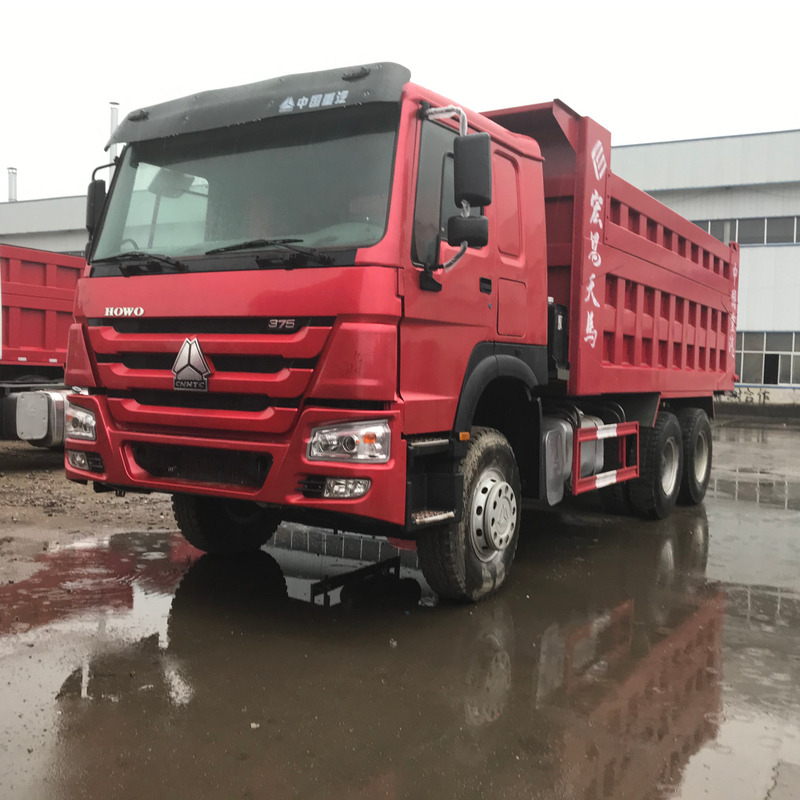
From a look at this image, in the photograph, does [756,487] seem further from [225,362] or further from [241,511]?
[225,362]

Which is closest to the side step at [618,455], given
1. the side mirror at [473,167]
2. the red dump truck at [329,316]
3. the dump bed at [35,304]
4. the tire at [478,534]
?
the red dump truck at [329,316]

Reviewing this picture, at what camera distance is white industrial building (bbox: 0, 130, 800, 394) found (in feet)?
97.1

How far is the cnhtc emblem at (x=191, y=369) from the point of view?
4.39 meters

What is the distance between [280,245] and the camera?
4.25 metres

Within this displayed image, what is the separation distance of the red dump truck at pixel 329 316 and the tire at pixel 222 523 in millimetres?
850

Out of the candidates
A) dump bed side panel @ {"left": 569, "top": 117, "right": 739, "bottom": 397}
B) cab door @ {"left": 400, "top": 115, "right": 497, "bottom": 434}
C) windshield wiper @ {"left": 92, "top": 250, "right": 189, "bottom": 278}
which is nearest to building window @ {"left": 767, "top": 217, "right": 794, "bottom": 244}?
dump bed side panel @ {"left": 569, "top": 117, "right": 739, "bottom": 397}

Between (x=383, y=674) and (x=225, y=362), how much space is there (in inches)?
69.1

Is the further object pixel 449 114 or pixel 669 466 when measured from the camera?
pixel 669 466

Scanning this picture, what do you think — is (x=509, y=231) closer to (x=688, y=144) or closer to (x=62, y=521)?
(x=62, y=521)

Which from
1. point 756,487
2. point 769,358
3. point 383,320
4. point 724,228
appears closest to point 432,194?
point 383,320

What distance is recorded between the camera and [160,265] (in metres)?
4.54

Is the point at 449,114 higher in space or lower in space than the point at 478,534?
higher

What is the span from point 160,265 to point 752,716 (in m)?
3.62

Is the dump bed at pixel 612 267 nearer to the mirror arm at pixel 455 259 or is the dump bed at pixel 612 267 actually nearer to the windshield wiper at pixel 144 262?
the mirror arm at pixel 455 259
